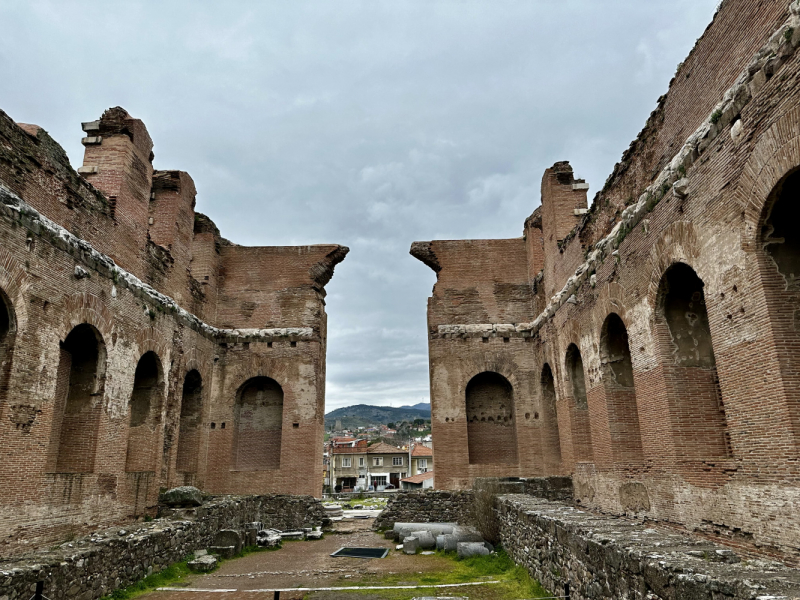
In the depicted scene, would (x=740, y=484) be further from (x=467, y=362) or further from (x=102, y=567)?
(x=467, y=362)

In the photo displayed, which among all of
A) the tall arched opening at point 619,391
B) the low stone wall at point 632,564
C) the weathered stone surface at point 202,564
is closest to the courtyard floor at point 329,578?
the weathered stone surface at point 202,564

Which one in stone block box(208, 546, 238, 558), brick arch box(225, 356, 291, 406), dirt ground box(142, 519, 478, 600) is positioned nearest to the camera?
dirt ground box(142, 519, 478, 600)

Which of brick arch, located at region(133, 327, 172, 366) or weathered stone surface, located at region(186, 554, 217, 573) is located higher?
brick arch, located at region(133, 327, 172, 366)

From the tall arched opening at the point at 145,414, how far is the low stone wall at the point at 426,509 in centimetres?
591

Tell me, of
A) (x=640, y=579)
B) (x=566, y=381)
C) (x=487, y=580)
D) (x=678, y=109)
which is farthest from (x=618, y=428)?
(x=640, y=579)

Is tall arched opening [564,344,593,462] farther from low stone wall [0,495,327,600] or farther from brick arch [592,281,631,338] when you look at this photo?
low stone wall [0,495,327,600]

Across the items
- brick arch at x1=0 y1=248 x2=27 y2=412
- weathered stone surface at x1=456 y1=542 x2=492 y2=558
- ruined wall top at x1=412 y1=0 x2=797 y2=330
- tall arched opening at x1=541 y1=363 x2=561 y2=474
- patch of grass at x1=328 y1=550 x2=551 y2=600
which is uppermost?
ruined wall top at x1=412 y1=0 x2=797 y2=330

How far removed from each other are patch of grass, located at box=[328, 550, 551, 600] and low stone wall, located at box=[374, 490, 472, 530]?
4.20 m

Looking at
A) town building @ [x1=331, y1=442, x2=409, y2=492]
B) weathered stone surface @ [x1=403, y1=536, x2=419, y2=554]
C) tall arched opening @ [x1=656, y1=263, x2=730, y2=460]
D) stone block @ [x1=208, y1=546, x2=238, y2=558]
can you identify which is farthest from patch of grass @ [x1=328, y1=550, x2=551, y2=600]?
town building @ [x1=331, y1=442, x2=409, y2=492]

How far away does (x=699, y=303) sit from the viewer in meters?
8.34

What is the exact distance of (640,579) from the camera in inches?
169

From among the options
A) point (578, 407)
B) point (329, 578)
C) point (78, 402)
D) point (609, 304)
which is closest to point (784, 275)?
point (609, 304)

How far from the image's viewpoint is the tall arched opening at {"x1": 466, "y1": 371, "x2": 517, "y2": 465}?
1647cm

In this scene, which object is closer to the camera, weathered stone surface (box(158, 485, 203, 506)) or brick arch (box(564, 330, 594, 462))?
weathered stone surface (box(158, 485, 203, 506))
